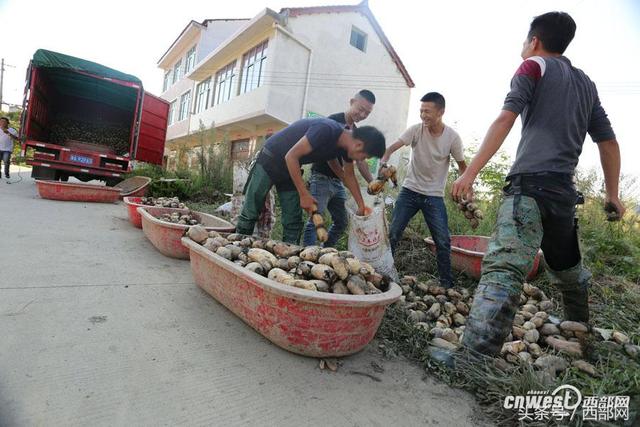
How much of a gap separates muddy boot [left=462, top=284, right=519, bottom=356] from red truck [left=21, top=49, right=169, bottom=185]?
7741mm

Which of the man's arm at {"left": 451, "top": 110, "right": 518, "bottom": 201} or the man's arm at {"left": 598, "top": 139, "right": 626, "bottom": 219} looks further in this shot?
the man's arm at {"left": 598, "top": 139, "right": 626, "bottom": 219}

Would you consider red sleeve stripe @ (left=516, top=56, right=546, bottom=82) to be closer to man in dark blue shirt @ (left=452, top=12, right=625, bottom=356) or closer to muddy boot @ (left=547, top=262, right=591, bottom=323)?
man in dark blue shirt @ (left=452, top=12, right=625, bottom=356)

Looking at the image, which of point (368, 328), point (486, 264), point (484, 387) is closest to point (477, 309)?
point (486, 264)

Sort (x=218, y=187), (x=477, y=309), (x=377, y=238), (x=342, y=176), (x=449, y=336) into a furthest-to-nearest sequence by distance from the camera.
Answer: (x=218, y=187), (x=342, y=176), (x=377, y=238), (x=449, y=336), (x=477, y=309)

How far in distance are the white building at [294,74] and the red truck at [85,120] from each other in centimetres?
131

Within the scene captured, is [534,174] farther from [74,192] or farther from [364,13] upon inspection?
[364,13]

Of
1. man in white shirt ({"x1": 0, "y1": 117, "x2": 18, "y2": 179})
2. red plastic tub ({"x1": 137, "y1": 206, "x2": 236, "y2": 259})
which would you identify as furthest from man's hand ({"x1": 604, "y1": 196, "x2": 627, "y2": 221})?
man in white shirt ({"x1": 0, "y1": 117, "x2": 18, "y2": 179})

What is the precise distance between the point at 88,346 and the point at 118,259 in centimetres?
148

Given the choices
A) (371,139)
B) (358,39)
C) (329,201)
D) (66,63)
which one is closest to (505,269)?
(371,139)

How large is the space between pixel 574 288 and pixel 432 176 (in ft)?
4.50

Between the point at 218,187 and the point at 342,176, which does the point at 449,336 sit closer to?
the point at 342,176

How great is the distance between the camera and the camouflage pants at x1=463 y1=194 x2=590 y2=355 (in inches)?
62.2

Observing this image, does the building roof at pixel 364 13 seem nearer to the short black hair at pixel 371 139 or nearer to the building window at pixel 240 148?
the building window at pixel 240 148

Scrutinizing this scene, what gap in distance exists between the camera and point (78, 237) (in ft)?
10.7
